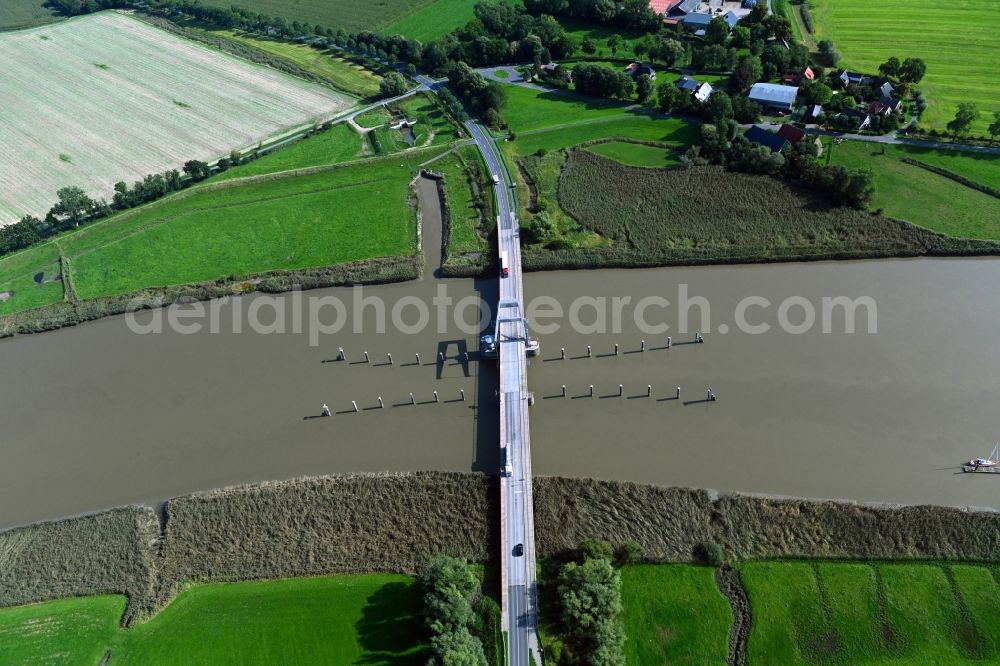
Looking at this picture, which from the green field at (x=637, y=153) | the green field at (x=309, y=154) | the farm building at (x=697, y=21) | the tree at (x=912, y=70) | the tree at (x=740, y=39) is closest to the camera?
the green field at (x=637, y=153)

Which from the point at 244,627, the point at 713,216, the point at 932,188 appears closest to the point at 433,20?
the point at 713,216

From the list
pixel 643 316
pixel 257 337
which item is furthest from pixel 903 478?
pixel 257 337

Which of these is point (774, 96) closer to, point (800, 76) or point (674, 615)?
point (800, 76)

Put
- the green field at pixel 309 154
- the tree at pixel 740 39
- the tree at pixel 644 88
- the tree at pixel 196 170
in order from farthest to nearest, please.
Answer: the tree at pixel 740 39 < the tree at pixel 644 88 < the green field at pixel 309 154 < the tree at pixel 196 170

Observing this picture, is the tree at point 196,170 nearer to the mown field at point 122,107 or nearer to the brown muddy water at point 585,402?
the mown field at point 122,107

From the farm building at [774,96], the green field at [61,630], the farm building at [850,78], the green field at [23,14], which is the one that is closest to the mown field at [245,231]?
the green field at [61,630]

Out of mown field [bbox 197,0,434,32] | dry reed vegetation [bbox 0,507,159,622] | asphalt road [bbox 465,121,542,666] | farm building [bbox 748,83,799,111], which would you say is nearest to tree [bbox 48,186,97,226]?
dry reed vegetation [bbox 0,507,159,622]

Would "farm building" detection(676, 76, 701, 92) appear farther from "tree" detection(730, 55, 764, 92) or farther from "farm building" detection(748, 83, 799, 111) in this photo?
"farm building" detection(748, 83, 799, 111)

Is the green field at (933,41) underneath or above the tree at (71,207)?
above
